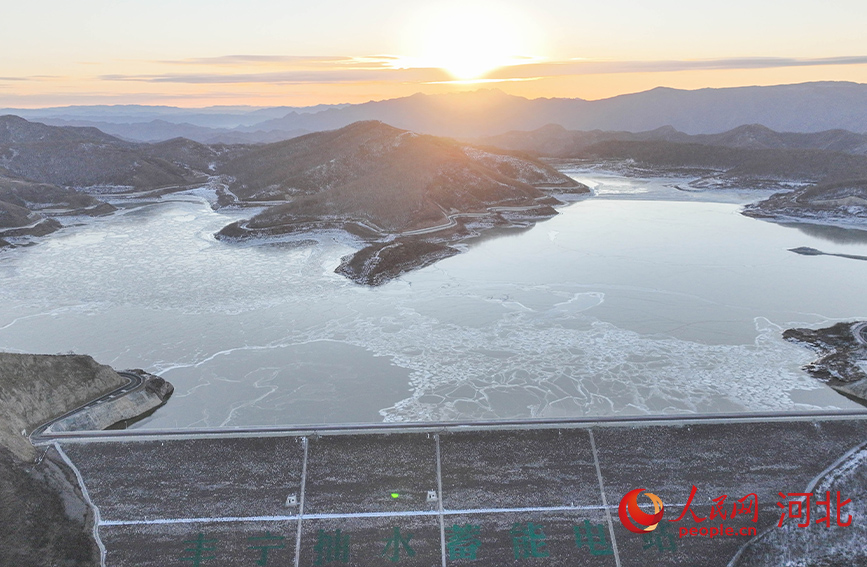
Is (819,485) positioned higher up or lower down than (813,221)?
higher up

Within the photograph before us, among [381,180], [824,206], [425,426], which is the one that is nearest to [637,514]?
[425,426]

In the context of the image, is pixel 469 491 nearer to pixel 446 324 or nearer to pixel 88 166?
pixel 446 324

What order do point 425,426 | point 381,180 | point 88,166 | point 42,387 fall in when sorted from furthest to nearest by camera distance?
point 88,166 < point 381,180 < point 42,387 < point 425,426

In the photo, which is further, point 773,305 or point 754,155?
point 754,155

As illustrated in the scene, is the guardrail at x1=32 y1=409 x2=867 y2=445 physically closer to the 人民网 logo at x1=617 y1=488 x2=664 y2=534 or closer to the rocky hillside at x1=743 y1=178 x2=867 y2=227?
the 人民网 logo at x1=617 y1=488 x2=664 y2=534

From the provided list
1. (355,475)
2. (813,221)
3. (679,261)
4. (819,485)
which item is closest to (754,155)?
(813,221)

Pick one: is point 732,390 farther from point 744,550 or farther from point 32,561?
point 32,561

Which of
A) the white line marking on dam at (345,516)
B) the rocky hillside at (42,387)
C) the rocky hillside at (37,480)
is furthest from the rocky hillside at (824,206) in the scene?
the rocky hillside at (37,480)
